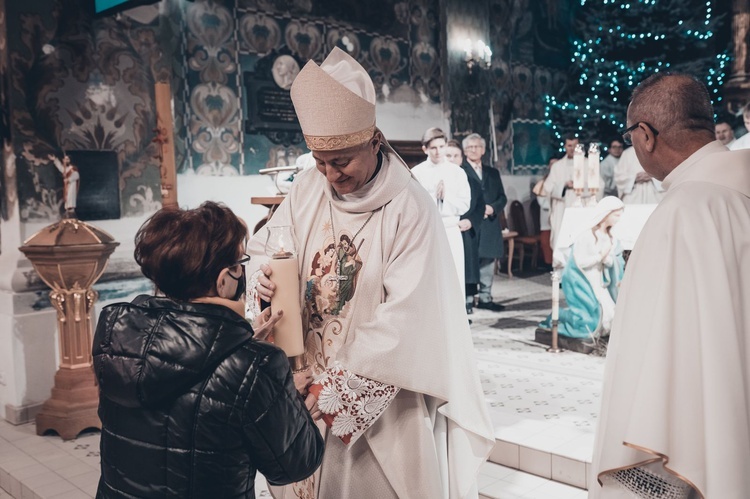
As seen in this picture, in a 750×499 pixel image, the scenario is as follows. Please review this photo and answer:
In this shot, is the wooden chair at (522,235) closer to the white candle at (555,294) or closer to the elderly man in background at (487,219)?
the elderly man in background at (487,219)

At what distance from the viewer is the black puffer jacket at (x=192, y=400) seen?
1448 mm

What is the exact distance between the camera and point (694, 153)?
1.77m

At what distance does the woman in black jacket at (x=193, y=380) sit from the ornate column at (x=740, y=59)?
35.9 feet

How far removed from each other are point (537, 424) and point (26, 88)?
396 cm

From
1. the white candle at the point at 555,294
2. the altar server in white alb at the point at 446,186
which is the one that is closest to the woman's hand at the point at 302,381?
the white candle at the point at 555,294

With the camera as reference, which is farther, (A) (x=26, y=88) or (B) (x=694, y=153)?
(A) (x=26, y=88)

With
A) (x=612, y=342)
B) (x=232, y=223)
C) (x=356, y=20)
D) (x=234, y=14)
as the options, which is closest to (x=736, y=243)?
(x=612, y=342)

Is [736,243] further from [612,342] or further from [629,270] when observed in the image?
[612,342]

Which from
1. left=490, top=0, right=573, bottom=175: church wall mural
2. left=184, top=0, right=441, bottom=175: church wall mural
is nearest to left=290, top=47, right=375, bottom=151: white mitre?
left=184, top=0, right=441, bottom=175: church wall mural

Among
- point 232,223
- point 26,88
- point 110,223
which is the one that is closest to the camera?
point 232,223

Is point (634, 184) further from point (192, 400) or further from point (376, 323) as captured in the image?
point (192, 400)

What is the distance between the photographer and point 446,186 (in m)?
6.48

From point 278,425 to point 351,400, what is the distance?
457 mm

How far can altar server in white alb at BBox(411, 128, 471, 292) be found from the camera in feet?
21.1
